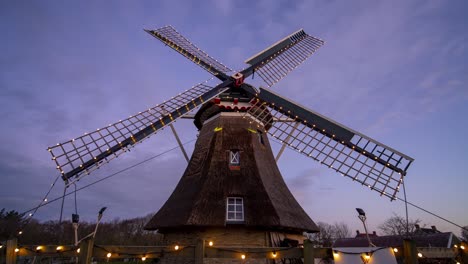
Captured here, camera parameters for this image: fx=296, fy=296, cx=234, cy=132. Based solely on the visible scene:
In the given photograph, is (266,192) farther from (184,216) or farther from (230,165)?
(184,216)

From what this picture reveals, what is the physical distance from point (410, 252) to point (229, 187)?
22.2 feet

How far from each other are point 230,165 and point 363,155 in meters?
5.52

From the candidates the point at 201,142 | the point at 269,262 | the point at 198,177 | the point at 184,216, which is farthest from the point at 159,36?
the point at 269,262

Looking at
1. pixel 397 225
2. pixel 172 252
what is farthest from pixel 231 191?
pixel 397 225

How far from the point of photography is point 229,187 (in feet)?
38.5

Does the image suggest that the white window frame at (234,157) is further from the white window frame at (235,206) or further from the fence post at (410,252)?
the fence post at (410,252)

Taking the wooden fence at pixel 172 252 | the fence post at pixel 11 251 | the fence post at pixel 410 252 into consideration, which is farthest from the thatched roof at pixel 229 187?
the fence post at pixel 11 251

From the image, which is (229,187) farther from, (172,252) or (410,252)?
(410,252)

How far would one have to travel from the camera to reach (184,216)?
10.9 meters

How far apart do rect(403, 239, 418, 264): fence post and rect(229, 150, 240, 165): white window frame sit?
24.3ft

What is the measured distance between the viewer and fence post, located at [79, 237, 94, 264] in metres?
5.47

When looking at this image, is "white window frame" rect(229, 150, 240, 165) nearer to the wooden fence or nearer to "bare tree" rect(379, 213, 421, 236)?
the wooden fence

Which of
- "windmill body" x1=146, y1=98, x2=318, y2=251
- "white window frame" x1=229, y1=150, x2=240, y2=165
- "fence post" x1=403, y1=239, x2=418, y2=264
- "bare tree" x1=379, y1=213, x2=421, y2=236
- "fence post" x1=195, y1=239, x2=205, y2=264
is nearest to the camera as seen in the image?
"fence post" x1=195, y1=239, x2=205, y2=264

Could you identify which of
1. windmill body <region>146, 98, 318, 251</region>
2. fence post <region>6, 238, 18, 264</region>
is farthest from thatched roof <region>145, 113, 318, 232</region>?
fence post <region>6, 238, 18, 264</region>
